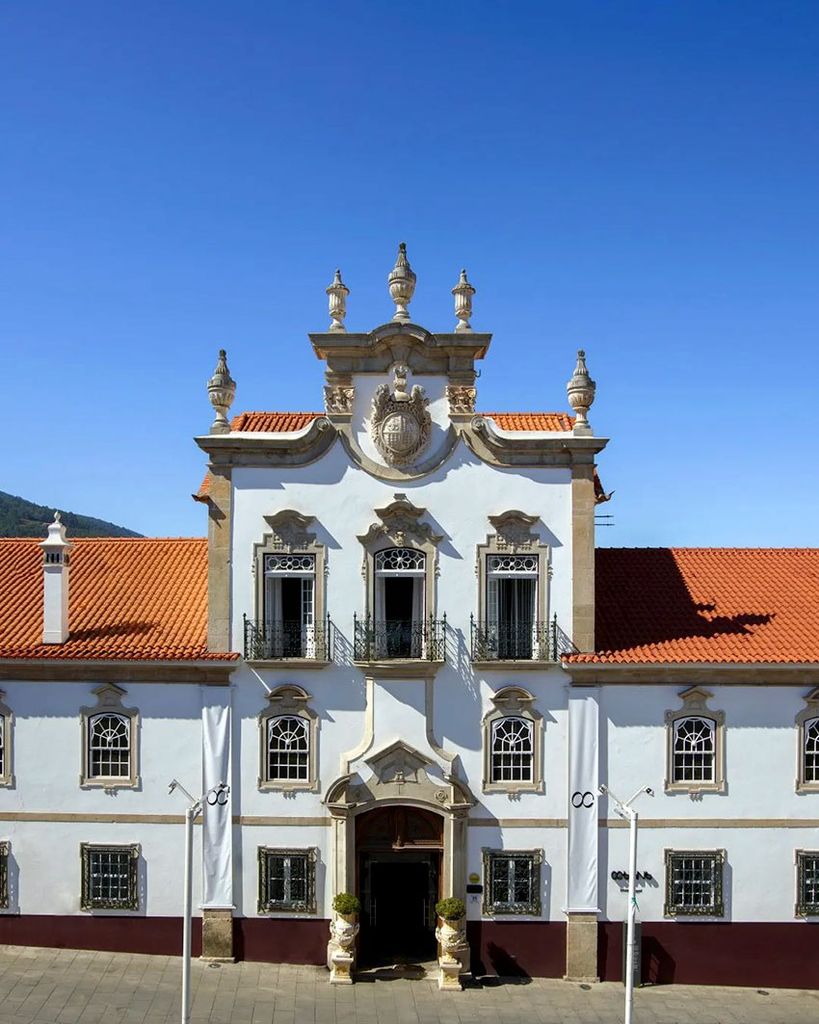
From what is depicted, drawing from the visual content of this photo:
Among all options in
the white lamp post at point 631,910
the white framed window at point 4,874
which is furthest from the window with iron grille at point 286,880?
the white lamp post at point 631,910

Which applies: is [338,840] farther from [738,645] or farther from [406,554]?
[738,645]

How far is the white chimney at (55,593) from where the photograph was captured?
2058 cm

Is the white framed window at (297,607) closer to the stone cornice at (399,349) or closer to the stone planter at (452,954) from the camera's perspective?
the stone cornice at (399,349)

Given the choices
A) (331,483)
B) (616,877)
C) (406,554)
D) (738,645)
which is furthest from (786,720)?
(331,483)

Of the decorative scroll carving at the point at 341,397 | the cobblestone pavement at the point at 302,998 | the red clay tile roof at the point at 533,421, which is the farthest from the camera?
the red clay tile roof at the point at 533,421

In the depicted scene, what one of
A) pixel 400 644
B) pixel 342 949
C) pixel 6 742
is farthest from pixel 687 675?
pixel 6 742

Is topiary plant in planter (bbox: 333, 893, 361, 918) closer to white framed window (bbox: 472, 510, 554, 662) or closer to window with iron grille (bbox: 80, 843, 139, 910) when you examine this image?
window with iron grille (bbox: 80, 843, 139, 910)

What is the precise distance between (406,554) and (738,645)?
8084 millimetres

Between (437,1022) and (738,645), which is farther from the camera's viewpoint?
(738,645)

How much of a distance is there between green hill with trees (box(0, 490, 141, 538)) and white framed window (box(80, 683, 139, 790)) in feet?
298

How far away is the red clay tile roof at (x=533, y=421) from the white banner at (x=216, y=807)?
966 centimetres

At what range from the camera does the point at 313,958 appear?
66.2ft

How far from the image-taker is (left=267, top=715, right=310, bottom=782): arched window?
2044 centimetres

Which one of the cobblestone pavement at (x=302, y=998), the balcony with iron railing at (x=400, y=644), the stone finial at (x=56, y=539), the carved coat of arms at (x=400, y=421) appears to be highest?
the carved coat of arms at (x=400, y=421)
